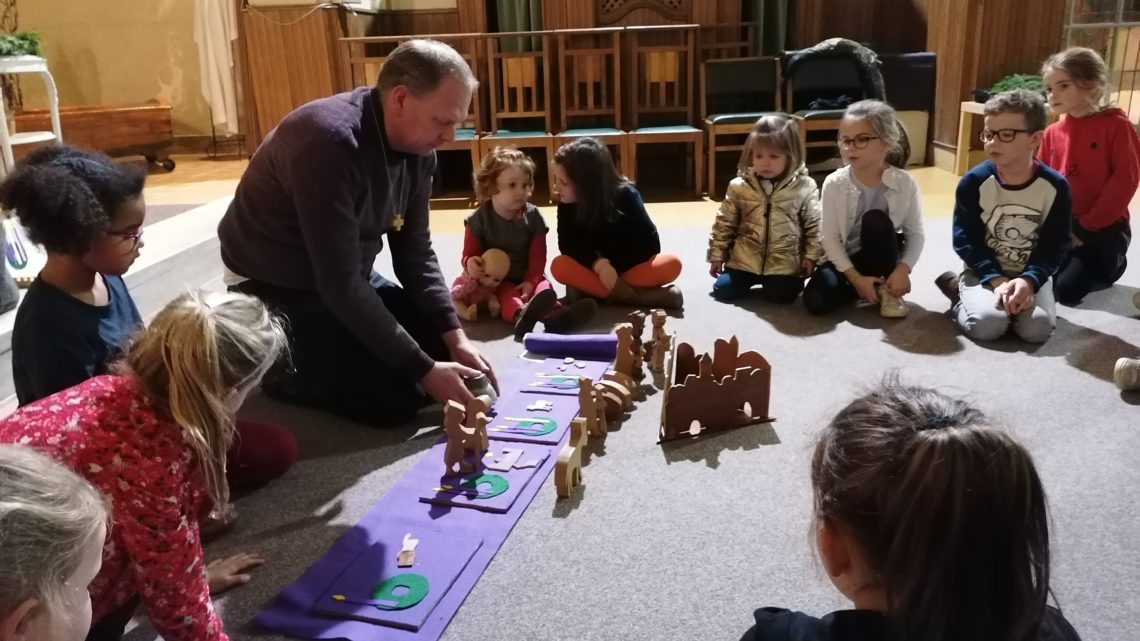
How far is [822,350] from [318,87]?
373 cm

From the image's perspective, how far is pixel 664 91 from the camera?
4.82 meters

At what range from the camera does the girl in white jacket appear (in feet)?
8.70

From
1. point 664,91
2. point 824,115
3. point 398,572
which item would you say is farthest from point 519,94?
point 398,572

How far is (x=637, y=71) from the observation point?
4863 mm

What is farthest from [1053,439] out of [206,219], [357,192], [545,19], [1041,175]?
[545,19]

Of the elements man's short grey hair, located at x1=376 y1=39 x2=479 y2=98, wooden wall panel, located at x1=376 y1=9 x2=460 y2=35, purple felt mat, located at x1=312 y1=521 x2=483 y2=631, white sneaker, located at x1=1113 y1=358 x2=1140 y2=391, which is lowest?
purple felt mat, located at x1=312 y1=521 x2=483 y2=631

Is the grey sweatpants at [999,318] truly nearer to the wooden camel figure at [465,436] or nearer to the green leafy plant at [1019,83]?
the wooden camel figure at [465,436]

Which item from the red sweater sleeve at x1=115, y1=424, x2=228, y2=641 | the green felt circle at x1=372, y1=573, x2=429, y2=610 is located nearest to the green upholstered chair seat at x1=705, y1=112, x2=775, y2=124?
the green felt circle at x1=372, y1=573, x2=429, y2=610

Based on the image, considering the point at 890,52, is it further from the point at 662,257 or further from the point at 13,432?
the point at 13,432

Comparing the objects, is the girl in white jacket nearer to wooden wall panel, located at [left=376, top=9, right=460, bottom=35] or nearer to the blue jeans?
the blue jeans

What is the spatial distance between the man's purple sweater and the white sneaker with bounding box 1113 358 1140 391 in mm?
1591

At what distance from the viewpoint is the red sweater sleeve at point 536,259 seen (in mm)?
2773

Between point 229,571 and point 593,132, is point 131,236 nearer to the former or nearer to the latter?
point 229,571

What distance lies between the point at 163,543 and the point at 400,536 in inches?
20.3
